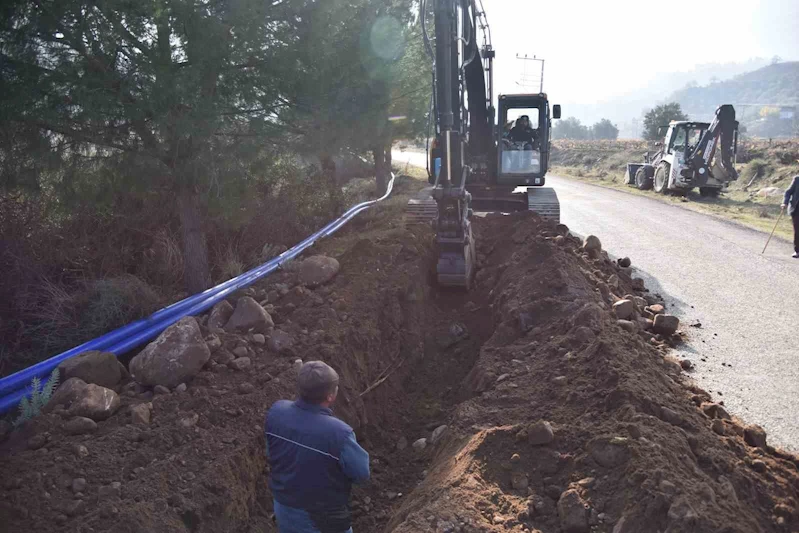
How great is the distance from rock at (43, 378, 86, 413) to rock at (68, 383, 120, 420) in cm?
4

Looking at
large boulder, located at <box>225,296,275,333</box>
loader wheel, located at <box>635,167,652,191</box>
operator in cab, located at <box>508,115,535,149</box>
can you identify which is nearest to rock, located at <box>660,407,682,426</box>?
large boulder, located at <box>225,296,275,333</box>

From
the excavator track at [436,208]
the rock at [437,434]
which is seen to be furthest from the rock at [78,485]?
the excavator track at [436,208]

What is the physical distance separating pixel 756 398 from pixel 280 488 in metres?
4.78

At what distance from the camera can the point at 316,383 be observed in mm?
3289

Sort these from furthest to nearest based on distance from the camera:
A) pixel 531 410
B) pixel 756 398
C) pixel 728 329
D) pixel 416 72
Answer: pixel 416 72 → pixel 728 329 → pixel 756 398 → pixel 531 410

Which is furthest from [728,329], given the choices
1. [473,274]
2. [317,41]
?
[317,41]

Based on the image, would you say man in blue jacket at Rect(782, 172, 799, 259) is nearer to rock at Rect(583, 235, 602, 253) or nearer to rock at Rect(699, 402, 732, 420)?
rock at Rect(583, 235, 602, 253)

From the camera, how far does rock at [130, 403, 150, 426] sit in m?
4.60

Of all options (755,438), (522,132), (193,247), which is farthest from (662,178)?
(755,438)

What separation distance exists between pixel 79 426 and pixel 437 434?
2.81 m

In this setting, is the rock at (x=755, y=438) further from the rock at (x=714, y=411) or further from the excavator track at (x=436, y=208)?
the excavator track at (x=436, y=208)

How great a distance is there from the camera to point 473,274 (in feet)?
30.4

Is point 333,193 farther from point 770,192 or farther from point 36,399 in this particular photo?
point 770,192

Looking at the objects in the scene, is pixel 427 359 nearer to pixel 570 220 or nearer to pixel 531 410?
pixel 531 410
